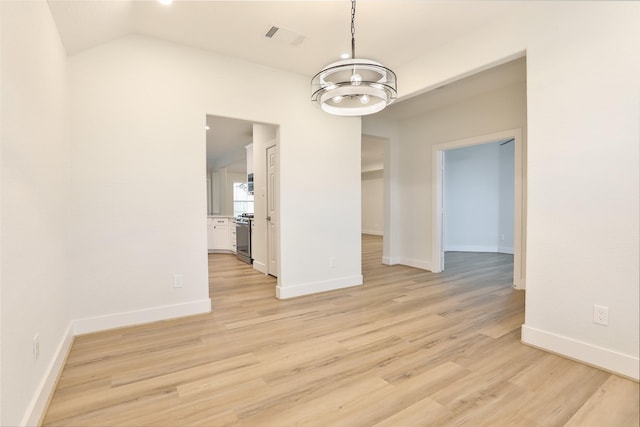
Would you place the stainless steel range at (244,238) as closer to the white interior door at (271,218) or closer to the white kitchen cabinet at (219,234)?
the white kitchen cabinet at (219,234)

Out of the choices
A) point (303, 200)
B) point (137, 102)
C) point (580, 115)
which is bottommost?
point (303, 200)

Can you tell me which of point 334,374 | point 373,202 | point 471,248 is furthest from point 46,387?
point 373,202

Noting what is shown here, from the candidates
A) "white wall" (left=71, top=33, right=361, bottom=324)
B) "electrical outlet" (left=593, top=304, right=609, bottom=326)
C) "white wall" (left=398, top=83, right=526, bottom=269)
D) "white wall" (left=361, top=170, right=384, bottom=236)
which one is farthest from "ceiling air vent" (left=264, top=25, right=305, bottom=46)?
"white wall" (left=361, top=170, right=384, bottom=236)

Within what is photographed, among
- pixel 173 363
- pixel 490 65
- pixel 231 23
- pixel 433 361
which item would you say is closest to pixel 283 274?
pixel 173 363

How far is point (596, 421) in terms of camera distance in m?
1.62

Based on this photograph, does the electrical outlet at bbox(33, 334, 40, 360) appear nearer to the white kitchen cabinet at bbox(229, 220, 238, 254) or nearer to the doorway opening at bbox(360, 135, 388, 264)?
the white kitchen cabinet at bbox(229, 220, 238, 254)

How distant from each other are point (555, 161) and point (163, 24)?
348cm

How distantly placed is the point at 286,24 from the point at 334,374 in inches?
115

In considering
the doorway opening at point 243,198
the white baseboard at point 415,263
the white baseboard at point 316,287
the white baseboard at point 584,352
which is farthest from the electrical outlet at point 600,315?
the white baseboard at point 415,263

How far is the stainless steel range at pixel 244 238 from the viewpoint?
608 cm

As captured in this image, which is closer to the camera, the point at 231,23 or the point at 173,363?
the point at 173,363

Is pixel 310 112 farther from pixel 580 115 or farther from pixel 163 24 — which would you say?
pixel 580 115

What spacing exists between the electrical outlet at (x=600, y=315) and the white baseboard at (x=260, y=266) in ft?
13.4

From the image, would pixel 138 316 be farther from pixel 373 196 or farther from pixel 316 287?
pixel 373 196
